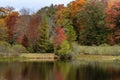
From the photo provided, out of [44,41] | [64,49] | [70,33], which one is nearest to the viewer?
[64,49]

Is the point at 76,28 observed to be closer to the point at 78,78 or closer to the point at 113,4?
the point at 113,4

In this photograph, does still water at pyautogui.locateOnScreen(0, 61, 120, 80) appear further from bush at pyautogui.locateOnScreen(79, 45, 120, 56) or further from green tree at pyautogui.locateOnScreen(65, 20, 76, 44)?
green tree at pyautogui.locateOnScreen(65, 20, 76, 44)

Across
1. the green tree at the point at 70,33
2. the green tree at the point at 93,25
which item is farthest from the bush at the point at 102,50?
the green tree at the point at 93,25

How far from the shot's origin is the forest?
6134 cm

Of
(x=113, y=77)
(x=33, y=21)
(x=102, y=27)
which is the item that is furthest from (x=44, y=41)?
(x=113, y=77)

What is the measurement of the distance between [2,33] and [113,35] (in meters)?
23.0

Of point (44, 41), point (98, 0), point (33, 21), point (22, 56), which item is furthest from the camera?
point (98, 0)

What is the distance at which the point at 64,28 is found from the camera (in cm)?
6838

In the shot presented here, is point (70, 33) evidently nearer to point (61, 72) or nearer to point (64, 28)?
point (64, 28)

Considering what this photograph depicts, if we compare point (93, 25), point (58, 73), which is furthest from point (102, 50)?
point (58, 73)


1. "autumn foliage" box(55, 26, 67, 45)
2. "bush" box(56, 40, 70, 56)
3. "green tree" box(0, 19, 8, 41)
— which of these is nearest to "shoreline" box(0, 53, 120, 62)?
"bush" box(56, 40, 70, 56)

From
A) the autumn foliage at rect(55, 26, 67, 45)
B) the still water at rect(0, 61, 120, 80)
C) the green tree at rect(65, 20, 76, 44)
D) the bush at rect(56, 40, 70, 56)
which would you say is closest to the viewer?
the still water at rect(0, 61, 120, 80)

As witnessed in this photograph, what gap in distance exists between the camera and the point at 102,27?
71250 millimetres

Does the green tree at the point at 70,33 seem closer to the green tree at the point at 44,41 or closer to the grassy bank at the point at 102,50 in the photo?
the grassy bank at the point at 102,50
